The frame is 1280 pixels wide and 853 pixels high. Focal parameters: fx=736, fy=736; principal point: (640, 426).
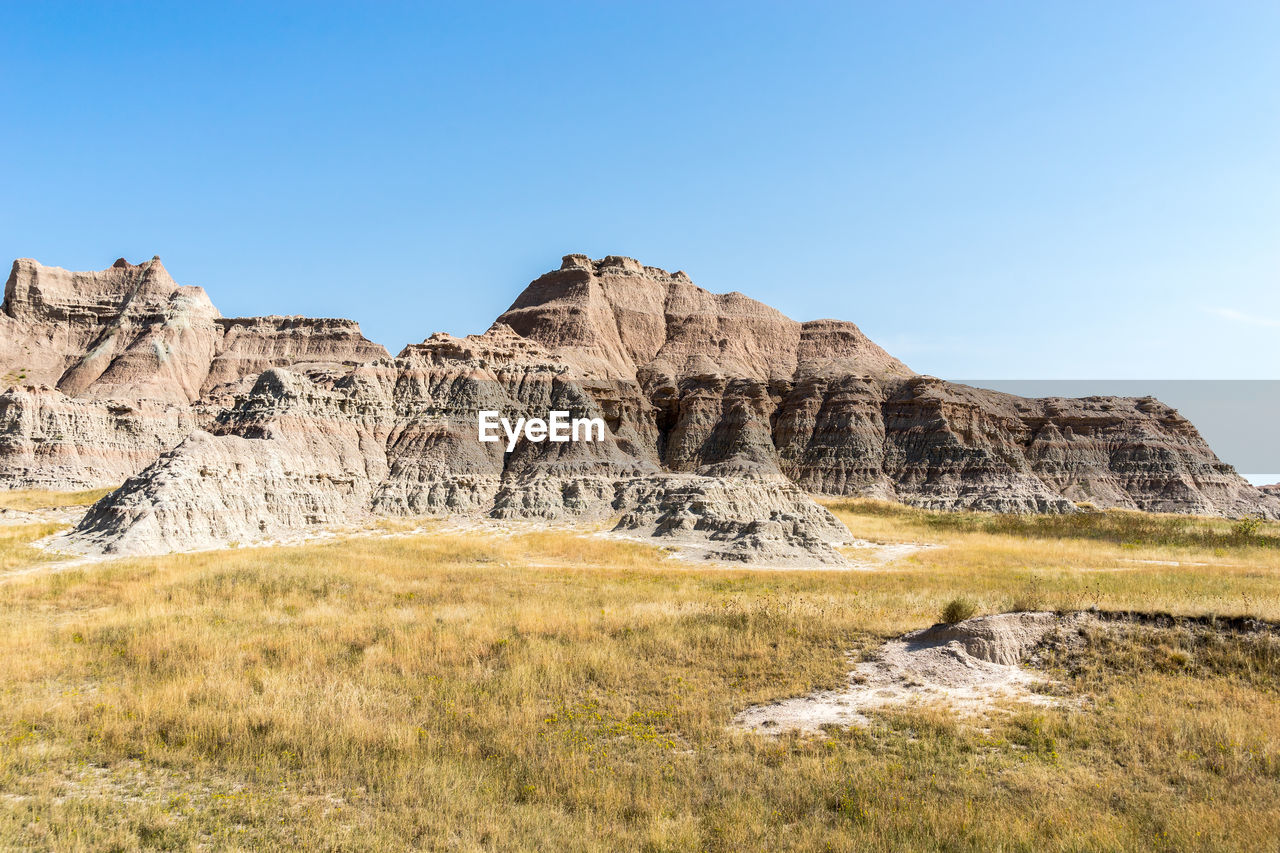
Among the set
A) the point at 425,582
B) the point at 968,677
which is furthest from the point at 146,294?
the point at 968,677

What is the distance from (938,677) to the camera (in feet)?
42.3

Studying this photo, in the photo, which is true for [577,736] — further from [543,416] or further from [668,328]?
[668,328]

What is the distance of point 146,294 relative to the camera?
109 m

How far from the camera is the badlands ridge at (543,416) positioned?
43.2 meters

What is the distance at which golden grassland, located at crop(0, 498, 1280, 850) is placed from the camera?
25.8 feet

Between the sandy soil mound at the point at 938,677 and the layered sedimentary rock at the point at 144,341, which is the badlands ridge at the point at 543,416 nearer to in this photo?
the layered sedimentary rock at the point at 144,341

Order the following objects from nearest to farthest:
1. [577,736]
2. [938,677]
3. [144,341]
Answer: [577,736] → [938,677] → [144,341]

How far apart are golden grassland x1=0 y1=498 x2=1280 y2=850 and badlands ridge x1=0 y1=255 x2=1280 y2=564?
1833cm

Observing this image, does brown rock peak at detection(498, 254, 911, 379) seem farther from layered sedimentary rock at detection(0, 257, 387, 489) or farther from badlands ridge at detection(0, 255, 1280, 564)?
layered sedimentary rock at detection(0, 257, 387, 489)

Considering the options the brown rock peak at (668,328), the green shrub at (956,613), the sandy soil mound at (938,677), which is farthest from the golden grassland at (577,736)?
the brown rock peak at (668,328)

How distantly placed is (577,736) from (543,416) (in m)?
58.7

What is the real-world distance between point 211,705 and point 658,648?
7780 millimetres

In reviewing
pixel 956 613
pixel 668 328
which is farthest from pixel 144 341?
pixel 956 613

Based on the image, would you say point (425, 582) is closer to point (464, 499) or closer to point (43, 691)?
point (43, 691)
